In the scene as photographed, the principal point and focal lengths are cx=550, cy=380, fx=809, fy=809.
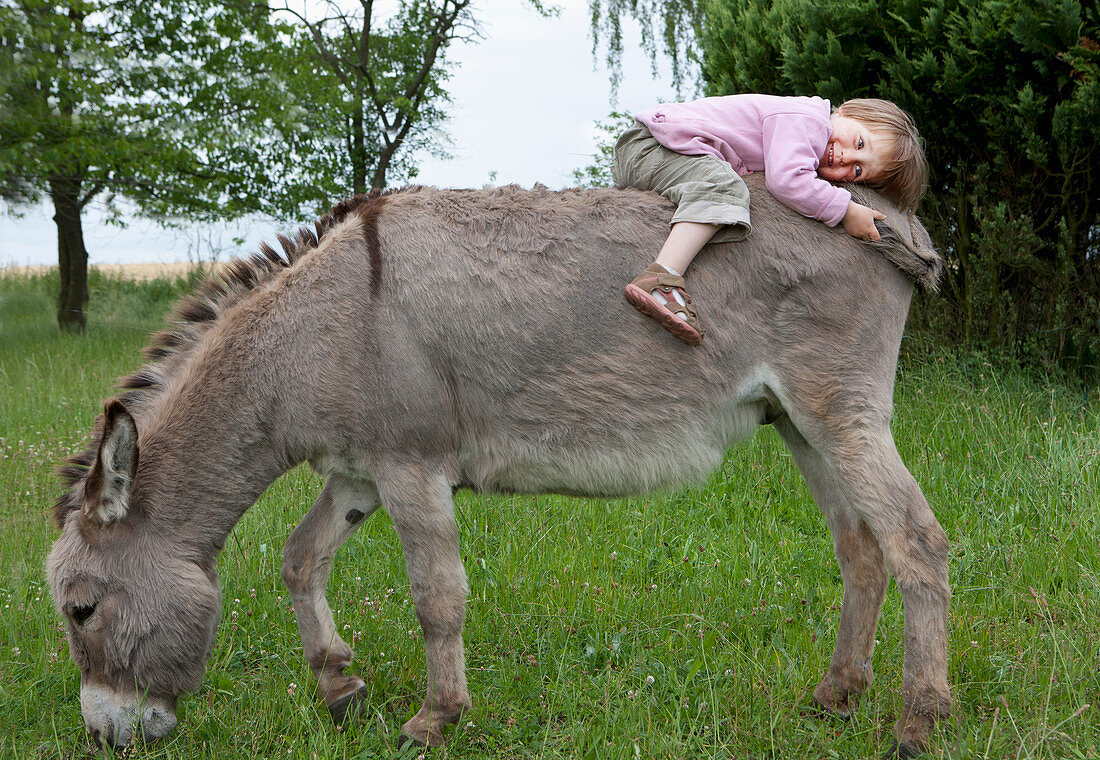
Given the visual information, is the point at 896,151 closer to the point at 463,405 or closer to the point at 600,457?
the point at 600,457

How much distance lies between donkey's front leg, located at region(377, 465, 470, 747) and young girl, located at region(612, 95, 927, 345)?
3.25ft

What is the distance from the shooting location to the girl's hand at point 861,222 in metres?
2.90

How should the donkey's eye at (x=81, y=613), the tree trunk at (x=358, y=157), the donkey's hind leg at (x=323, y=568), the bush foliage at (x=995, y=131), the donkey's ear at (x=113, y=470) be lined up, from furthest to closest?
the tree trunk at (x=358, y=157) < the bush foliage at (x=995, y=131) < the donkey's hind leg at (x=323, y=568) < the donkey's eye at (x=81, y=613) < the donkey's ear at (x=113, y=470)

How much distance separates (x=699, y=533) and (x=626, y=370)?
2.09 metres

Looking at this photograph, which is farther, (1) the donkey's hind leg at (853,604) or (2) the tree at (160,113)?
(2) the tree at (160,113)

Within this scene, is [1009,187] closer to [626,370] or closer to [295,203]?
[626,370]

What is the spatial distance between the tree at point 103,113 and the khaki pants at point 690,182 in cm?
995

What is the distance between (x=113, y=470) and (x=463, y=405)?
3.92 ft

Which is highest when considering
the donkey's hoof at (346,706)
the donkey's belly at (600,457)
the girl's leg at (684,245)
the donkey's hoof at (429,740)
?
the girl's leg at (684,245)

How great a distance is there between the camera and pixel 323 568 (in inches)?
130

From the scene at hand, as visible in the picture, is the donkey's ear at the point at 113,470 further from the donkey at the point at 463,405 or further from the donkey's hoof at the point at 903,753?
the donkey's hoof at the point at 903,753

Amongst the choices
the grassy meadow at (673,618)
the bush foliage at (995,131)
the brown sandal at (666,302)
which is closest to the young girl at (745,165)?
the brown sandal at (666,302)

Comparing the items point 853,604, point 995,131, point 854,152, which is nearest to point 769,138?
point 854,152

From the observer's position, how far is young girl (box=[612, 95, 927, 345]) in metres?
2.80
